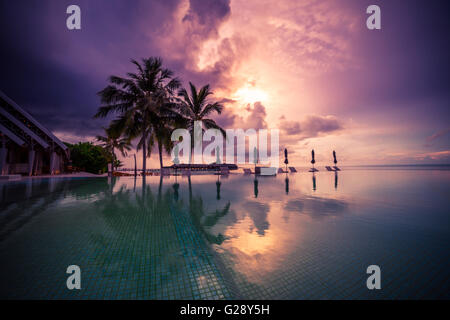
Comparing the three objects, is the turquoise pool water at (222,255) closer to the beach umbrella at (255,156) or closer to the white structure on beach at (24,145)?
the white structure on beach at (24,145)

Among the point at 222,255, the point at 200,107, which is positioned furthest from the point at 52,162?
the point at 222,255

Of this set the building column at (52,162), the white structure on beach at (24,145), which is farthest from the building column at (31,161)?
the building column at (52,162)

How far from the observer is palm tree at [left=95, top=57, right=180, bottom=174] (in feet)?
46.8

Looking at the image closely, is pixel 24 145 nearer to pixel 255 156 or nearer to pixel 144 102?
pixel 144 102

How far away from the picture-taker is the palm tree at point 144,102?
561 inches

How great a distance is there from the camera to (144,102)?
14844mm

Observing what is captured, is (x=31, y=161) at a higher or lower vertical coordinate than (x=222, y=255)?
higher

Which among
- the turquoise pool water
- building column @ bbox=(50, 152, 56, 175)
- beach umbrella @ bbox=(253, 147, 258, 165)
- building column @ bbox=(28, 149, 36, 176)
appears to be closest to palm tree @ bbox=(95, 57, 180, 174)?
building column @ bbox=(28, 149, 36, 176)

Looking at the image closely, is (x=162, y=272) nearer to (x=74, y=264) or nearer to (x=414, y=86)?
(x=74, y=264)

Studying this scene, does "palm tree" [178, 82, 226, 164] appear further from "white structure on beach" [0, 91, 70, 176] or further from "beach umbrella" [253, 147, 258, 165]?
"white structure on beach" [0, 91, 70, 176]

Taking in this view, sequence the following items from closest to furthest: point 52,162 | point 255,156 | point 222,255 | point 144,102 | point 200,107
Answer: point 222,255 < point 144,102 < point 200,107 < point 52,162 < point 255,156

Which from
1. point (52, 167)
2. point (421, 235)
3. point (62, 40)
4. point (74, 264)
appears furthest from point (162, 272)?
point (52, 167)

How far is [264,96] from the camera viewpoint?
2025 cm
